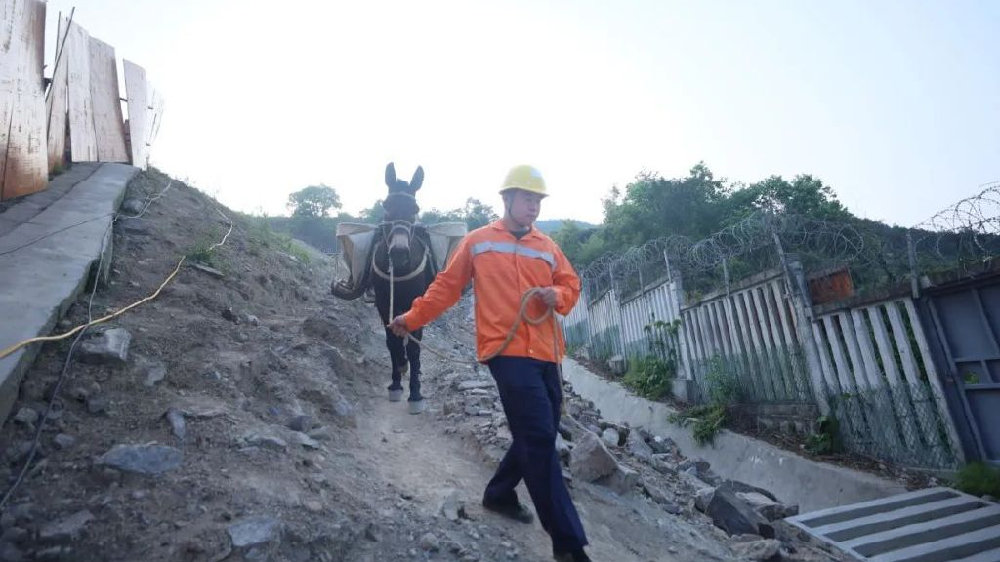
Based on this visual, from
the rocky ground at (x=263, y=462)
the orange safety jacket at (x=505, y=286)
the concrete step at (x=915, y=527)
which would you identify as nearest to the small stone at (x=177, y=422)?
the rocky ground at (x=263, y=462)

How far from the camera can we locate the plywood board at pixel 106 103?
9266 millimetres

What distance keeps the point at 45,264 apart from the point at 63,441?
2.29 meters

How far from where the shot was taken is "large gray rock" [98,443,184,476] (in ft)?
7.92

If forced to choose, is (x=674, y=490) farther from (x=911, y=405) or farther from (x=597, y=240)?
(x=597, y=240)

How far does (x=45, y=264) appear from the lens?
4012 mm

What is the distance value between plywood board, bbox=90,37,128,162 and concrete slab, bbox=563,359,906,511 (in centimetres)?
1094

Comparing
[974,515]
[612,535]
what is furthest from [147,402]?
[974,515]

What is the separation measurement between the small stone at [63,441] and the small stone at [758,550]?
3.94m

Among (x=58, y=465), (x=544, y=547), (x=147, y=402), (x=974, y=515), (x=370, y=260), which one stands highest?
(x=370, y=260)

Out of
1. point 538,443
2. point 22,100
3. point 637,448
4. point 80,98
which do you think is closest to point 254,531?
point 538,443

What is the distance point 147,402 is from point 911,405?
612cm

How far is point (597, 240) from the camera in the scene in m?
20.0

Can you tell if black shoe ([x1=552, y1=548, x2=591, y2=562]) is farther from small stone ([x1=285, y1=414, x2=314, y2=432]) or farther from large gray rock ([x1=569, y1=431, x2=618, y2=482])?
small stone ([x1=285, y1=414, x2=314, y2=432])

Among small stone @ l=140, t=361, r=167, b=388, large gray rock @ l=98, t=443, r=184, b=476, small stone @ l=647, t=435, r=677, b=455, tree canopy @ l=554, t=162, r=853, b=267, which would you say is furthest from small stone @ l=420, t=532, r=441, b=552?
tree canopy @ l=554, t=162, r=853, b=267
